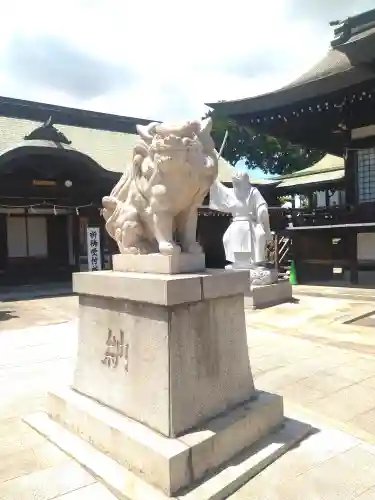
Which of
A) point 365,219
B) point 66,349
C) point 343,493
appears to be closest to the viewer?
point 343,493

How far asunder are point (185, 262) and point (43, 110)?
1663 cm

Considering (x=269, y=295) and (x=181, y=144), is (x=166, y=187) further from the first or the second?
(x=269, y=295)

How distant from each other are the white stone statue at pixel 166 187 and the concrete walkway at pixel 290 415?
160 cm

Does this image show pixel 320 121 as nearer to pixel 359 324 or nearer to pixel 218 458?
pixel 359 324

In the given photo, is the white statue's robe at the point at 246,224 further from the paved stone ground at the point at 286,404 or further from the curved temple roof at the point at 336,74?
the curved temple roof at the point at 336,74

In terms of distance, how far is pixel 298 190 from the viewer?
54.5 feet

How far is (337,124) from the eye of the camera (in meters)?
12.0

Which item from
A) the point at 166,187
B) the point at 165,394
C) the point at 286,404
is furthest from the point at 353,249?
the point at 165,394

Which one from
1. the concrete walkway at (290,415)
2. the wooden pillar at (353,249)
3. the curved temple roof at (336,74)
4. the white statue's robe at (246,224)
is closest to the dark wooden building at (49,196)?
the white statue's robe at (246,224)

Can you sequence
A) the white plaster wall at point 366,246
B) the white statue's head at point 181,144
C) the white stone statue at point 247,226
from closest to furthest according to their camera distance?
the white statue's head at point 181,144 → the white stone statue at point 247,226 → the white plaster wall at point 366,246

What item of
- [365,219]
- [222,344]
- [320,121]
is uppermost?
[320,121]

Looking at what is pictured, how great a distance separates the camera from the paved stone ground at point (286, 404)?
2564 millimetres

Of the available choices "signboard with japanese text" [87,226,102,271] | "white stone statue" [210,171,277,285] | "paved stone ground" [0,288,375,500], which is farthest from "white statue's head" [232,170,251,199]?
"signboard with japanese text" [87,226,102,271]

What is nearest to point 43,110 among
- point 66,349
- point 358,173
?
point 358,173
